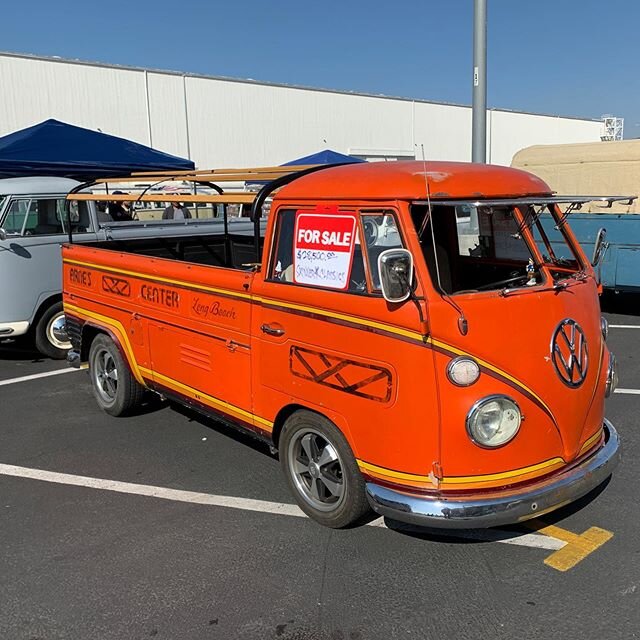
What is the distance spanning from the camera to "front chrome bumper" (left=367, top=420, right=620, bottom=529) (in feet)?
10.0

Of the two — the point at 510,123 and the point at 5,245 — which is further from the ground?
the point at 510,123

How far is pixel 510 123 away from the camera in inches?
1751

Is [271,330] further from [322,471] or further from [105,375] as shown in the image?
[105,375]

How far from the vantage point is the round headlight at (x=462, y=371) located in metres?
3.03

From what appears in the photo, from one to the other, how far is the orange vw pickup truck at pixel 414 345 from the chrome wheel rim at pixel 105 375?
1.64 meters

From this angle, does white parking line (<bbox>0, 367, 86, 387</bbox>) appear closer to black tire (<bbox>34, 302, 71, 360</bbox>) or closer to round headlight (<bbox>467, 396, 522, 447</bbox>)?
black tire (<bbox>34, 302, 71, 360</bbox>)

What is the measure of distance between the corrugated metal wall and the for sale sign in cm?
2114

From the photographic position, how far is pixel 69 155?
446 inches

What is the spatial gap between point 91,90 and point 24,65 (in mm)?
2421

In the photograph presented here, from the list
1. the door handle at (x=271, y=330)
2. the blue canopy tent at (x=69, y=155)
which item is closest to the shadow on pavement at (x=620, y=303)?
the door handle at (x=271, y=330)

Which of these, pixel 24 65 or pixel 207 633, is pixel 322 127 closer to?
pixel 24 65

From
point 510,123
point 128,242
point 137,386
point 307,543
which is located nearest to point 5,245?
point 128,242

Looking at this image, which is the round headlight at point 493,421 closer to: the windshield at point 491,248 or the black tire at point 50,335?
the windshield at point 491,248

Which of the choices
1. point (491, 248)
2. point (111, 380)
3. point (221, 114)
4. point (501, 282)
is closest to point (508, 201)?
point (501, 282)
